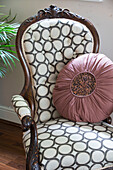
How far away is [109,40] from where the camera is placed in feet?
6.49

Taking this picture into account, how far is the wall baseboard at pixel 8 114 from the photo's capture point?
2.61 metres

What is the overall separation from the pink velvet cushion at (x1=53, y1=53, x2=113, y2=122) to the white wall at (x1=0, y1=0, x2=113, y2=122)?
1.54 feet

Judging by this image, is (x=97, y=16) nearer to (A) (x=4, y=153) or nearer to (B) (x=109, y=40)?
(B) (x=109, y=40)

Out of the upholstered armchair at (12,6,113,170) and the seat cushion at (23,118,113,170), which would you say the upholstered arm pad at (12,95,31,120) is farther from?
the seat cushion at (23,118,113,170)

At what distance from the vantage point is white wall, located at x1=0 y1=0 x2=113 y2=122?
196cm

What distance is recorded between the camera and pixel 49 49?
1.65 meters

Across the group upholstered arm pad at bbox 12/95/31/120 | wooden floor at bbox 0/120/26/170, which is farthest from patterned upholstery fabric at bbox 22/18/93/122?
wooden floor at bbox 0/120/26/170

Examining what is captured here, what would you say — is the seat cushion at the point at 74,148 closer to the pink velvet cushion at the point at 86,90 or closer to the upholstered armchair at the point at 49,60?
the upholstered armchair at the point at 49,60

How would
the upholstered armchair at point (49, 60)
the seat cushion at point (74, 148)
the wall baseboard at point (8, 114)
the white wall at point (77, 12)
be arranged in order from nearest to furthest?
the seat cushion at point (74, 148) < the upholstered armchair at point (49, 60) < the white wall at point (77, 12) < the wall baseboard at point (8, 114)

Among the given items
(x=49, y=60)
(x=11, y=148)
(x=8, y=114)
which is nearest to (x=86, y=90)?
(x=49, y=60)

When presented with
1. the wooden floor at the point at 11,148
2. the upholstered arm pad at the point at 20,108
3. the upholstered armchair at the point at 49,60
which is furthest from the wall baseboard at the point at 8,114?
the upholstered arm pad at the point at 20,108

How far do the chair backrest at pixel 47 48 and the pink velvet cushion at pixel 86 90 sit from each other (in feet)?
0.31

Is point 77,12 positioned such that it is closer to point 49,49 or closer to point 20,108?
point 49,49

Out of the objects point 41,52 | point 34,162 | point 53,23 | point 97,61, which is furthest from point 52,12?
point 34,162
